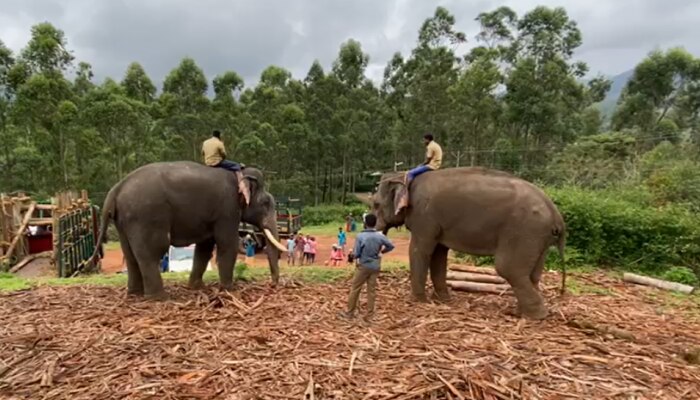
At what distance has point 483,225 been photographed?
6.93 m

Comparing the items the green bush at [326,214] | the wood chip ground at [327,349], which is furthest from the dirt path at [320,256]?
the wood chip ground at [327,349]

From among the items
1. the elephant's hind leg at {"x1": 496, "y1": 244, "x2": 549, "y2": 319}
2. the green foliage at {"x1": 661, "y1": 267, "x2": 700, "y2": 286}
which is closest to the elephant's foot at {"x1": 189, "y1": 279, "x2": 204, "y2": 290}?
the elephant's hind leg at {"x1": 496, "y1": 244, "x2": 549, "y2": 319}

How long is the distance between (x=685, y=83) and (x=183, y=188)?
42.6 metres

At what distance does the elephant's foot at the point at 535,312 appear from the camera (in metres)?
6.65

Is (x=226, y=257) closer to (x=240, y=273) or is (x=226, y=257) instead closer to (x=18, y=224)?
(x=240, y=273)

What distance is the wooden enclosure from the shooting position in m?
12.6

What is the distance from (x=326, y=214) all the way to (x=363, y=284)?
119ft

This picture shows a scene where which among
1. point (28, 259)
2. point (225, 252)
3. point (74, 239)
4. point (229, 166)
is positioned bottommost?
point (28, 259)

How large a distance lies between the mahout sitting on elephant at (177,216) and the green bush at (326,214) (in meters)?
32.8

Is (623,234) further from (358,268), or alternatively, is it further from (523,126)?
Answer: (523,126)

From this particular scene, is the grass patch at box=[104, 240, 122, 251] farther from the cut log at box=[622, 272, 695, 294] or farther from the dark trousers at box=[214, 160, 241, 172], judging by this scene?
the cut log at box=[622, 272, 695, 294]

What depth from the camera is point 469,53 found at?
4203cm

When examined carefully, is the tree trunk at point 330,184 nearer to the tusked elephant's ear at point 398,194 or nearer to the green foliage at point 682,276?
the green foliage at point 682,276

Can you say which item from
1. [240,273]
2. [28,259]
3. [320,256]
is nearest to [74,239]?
[28,259]
